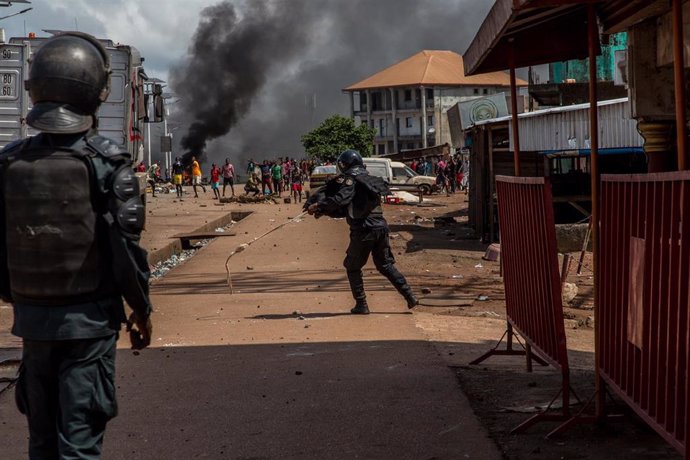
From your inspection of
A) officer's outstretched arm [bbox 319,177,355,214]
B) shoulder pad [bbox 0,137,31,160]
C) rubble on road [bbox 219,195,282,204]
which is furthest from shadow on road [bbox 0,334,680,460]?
rubble on road [bbox 219,195,282,204]

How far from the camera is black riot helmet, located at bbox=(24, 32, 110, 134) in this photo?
155 inches

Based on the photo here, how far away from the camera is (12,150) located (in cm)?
399

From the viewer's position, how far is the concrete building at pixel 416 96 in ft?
331

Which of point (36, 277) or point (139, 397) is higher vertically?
point (36, 277)

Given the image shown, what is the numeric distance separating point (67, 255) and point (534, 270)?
3.08 metres

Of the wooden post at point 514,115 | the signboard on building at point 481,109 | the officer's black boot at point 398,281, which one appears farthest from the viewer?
the signboard on building at point 481,109

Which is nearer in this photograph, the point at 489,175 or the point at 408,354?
the point at 408,354

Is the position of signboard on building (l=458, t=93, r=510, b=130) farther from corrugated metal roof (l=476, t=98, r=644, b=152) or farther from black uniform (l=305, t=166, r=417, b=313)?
black uniform (l=305, t=166, r=417, b=313)

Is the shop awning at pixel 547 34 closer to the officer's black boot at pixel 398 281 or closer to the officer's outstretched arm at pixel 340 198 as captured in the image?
the officer's outstretched arm at pixel 340 198

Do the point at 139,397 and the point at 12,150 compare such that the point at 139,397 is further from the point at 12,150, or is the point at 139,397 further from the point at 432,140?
the point at 432,140

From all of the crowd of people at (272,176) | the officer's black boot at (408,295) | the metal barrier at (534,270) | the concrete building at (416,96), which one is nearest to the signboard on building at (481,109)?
the crowd of people at (272,176)

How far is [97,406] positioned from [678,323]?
86.3 inches

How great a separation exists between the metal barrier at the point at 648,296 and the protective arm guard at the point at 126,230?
1.99 metres

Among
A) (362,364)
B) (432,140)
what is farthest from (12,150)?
(432,140)
